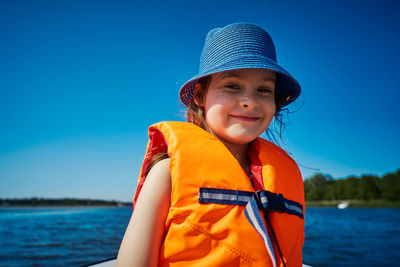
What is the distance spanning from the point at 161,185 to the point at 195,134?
0.45 meters

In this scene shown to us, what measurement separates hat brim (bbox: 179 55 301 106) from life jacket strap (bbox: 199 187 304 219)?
72 centimetres

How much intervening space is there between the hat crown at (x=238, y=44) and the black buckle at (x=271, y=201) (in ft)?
2.71

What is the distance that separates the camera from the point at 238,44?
1.74 meters

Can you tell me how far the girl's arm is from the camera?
1266 millimetres

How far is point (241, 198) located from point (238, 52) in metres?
0.92

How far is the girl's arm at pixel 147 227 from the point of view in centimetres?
127

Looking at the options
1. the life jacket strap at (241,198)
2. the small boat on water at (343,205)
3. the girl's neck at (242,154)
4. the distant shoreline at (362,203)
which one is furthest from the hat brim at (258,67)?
the small boat on water at (343,205)

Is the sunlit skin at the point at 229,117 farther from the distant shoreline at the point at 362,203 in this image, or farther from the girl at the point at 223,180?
the distant shoreline at the point at 362,203

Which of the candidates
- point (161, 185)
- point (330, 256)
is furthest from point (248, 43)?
point (330, 256)

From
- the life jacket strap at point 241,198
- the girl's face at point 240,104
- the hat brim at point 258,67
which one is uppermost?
the hat brim at point 258,67

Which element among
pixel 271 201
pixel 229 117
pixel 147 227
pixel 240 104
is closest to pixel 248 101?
pixel 240 104

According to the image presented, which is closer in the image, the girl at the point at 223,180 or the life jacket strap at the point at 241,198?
the girl at the point at 223,180

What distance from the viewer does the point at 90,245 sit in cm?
1102

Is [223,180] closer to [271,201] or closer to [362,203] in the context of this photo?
[271,201]
